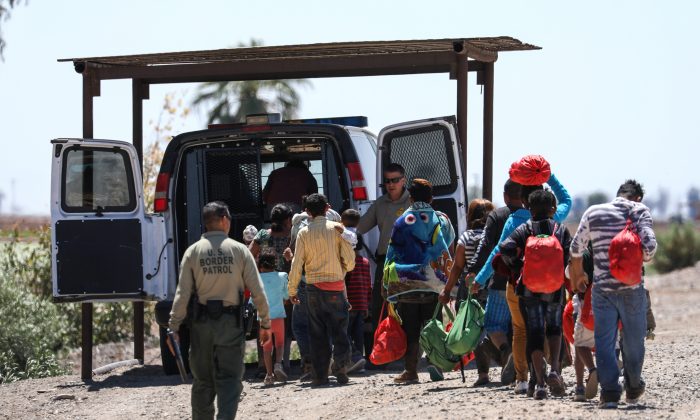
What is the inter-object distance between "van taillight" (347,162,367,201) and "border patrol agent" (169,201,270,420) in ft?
11.7

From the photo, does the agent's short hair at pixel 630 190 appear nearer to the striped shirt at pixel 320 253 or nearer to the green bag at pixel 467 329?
the green bag at pixel 467 329

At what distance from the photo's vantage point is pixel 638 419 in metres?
8.47

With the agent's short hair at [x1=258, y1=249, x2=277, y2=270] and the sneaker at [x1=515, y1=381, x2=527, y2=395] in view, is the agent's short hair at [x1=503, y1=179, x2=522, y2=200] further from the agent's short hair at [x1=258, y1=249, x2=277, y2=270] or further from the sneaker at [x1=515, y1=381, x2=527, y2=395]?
the agent's short hair at [x1=258, y1=249, x2=277, y2=270]

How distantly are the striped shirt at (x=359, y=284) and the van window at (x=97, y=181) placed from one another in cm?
210

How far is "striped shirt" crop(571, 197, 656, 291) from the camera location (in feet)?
29.9

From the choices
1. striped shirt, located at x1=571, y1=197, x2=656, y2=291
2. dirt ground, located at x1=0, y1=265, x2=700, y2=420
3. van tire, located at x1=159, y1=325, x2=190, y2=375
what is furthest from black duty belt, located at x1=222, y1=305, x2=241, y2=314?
van tire, located at x1=159, y1=325, x2=190, y2=375

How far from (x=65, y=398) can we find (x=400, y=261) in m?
3.21

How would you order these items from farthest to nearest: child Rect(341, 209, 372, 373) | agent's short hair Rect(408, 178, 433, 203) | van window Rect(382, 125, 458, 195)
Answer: van window Rect(382, 125, 458, 195) → child Rect(341, 209, 372, 373) → agent's short hair Rect(408, 178, 433, 203)

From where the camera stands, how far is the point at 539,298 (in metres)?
9.39

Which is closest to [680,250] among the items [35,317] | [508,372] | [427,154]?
[35,317]

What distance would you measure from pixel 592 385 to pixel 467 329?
116cm

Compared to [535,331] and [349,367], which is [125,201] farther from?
[535,331]

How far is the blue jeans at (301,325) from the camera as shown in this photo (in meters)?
11.8

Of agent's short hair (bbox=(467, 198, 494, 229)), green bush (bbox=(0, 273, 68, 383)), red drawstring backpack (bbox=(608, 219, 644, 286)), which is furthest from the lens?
green bush (bbox=(0, 273, 68, 383))
